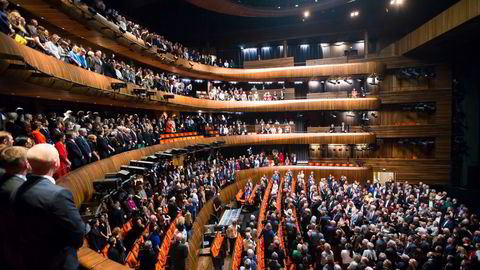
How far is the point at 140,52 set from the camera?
11.5 metres

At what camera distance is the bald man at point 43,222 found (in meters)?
1.47

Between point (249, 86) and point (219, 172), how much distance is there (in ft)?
30.4

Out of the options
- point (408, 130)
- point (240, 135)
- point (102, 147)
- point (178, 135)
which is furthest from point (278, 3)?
point (102, 147)

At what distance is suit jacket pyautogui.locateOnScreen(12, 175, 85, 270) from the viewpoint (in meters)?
1.47

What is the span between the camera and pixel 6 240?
5.18 ft

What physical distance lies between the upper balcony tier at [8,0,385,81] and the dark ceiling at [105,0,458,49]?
2196 mm

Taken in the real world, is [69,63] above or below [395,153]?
above

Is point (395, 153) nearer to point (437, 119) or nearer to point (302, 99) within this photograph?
point (437, 119)

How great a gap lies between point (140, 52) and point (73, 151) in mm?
7089

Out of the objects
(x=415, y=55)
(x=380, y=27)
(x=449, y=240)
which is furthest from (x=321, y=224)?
(x=380, y=27)

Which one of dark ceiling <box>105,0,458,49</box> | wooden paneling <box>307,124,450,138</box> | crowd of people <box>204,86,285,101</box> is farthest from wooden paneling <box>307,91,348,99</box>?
dark ceiling <box>105,0,458,49</box>

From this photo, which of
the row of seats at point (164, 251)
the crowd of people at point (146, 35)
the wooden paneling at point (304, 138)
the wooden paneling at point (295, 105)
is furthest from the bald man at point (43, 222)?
the wooden paneling at point (304, 138)

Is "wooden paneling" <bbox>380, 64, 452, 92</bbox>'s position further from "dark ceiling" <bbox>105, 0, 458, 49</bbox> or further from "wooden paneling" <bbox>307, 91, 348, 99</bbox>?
"dark ceiling" <bbox>105, 0, 458, 49</bbox>

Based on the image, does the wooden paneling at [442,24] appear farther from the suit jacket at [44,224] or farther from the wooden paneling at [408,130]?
the suit jacket at [44,224]
